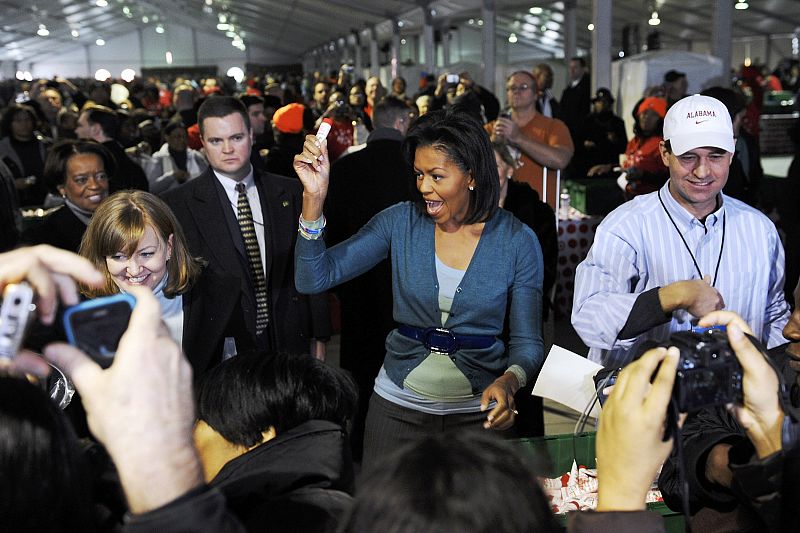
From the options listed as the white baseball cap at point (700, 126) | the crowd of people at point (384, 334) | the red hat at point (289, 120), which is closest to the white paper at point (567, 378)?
the crowd of people at point (384, 334)

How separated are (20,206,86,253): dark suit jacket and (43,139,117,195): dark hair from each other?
24cm

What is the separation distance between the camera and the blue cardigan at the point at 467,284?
2.33 meters

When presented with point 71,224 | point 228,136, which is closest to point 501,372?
point 228,136

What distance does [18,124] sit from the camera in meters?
6.34

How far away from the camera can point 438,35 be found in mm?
20875

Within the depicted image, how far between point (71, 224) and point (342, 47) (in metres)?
37.6

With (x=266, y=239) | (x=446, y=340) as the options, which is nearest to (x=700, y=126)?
(x=446, y=340)

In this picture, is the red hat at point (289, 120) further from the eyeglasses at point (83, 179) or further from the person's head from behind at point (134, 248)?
the person's head from behind at point (134, 248)

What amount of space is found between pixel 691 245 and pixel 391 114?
2.32 m

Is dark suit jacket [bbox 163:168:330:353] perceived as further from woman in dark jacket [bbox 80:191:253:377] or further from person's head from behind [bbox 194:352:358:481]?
person's head from behind [bbox 194:352:358:481]

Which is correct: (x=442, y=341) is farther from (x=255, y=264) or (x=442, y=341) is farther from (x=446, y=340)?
(x=255, y=264)

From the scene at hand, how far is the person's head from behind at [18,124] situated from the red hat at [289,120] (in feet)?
6.85

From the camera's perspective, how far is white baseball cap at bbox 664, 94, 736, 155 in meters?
2.13

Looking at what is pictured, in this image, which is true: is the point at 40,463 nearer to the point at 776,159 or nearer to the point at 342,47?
the point at 776,159
